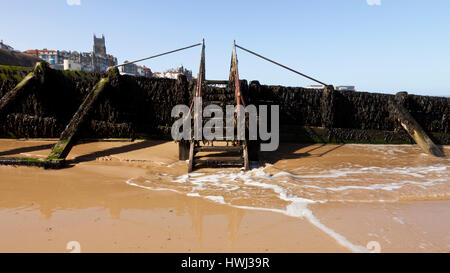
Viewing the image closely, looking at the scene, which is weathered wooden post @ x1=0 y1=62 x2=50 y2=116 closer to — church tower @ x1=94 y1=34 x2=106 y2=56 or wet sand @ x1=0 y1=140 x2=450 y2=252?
wet sand @ x1=0 y1=140 x2=450 y2=252

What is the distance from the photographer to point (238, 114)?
5.49m

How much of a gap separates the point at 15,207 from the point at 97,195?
3.10 ft

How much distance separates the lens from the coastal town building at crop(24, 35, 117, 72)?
339ft

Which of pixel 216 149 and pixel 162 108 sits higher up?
pixel 162 108

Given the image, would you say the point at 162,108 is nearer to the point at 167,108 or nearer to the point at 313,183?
the point at 167,108

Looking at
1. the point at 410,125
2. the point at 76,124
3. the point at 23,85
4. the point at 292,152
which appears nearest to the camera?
the point at 76,124

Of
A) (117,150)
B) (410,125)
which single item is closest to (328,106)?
(410,125)

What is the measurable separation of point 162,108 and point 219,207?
522 centimetres

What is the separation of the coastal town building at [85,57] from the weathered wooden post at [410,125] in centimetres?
10849

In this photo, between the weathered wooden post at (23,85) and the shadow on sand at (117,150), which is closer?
the shadow on sand at (117,150)

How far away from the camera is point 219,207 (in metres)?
3.46

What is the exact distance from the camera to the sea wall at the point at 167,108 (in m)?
7.38

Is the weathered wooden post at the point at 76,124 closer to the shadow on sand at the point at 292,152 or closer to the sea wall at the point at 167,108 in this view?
the sea wall at the point at 167,108

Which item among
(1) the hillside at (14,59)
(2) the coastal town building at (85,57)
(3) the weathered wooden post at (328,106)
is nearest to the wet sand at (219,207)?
(3) the weathered wooden post at (328,106)
